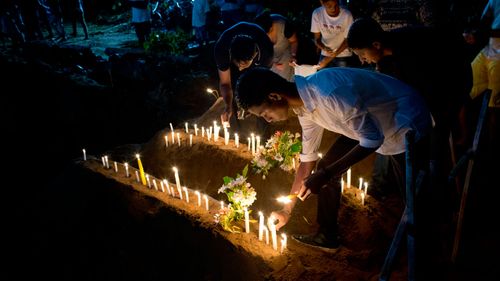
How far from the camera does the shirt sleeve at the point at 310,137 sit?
9.62 feet

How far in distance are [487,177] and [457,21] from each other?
11.2 feet

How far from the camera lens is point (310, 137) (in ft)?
9.86

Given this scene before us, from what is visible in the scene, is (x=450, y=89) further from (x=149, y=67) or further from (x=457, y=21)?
(x=149, y=67)

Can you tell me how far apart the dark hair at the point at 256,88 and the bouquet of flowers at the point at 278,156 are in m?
1.93

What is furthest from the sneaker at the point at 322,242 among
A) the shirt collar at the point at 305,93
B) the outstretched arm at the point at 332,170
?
the shirt collar at the point at 305,93

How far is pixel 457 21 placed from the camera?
6309 millimetres

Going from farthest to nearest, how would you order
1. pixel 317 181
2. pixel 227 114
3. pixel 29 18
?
pixel 29 18, pixel 227 114, pixel 317 181

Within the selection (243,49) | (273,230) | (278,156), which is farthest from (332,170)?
(243,49)

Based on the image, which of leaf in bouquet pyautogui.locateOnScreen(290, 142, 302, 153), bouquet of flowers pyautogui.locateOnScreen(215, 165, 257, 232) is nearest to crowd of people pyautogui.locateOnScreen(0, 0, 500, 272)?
bouquet of flowers pyautogui.locateOnScreen(215, 165, 257, 232)

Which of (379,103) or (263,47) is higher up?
(263,47)

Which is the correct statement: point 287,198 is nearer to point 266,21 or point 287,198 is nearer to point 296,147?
point 296,147

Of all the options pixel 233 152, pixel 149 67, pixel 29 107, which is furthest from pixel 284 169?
pixel 29 107

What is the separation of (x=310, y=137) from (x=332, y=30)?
3178mm

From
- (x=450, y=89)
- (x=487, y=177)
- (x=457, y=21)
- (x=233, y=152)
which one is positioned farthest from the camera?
(x=457, y=21)
